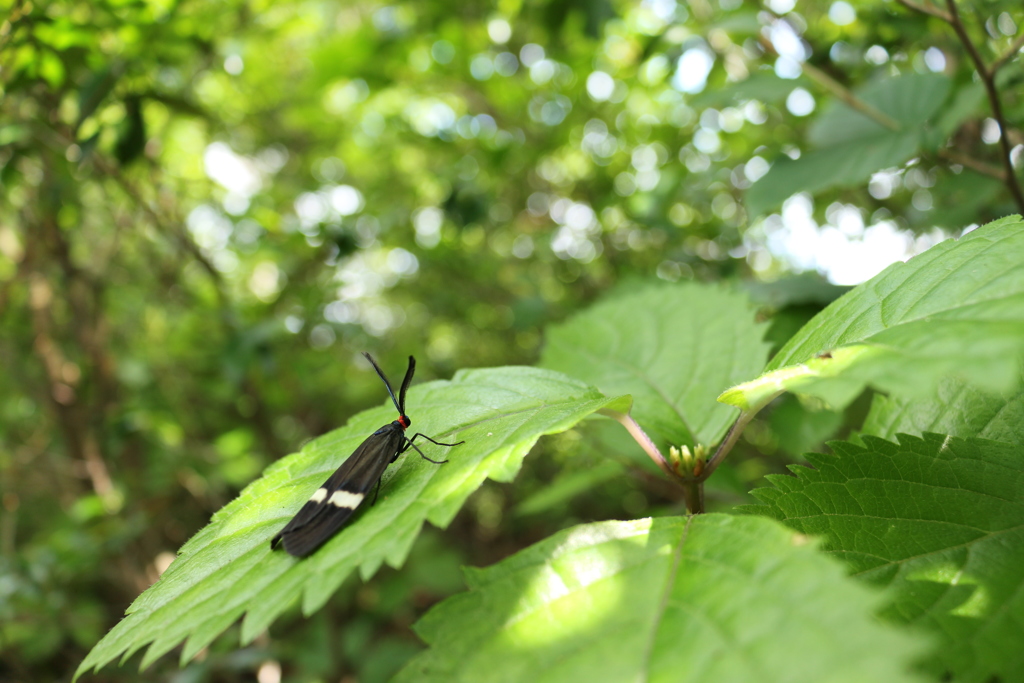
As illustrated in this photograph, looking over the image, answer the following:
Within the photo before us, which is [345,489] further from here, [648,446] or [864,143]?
[864,143]

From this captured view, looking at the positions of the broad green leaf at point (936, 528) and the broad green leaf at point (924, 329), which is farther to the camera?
the broad green leaf at point (936, 528)

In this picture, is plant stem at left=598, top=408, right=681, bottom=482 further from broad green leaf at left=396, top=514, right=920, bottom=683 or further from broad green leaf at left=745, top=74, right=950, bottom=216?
broad green leaf at left=745, top=74, right=950, bottom=216

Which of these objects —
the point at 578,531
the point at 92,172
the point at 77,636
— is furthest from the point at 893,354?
the point at 77,636

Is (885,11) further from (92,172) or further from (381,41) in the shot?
(92,172)

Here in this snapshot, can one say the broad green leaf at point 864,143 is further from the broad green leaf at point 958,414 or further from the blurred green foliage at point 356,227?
the broad green leaf at point 958,414

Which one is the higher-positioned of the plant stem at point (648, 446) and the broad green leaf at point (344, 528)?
the broad green leaf at point (344, 528)

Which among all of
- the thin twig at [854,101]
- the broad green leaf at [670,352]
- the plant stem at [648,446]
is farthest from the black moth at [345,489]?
the thin twig at [854,101]
